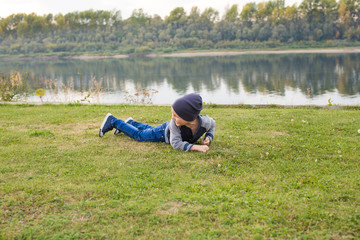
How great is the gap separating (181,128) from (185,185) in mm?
1564

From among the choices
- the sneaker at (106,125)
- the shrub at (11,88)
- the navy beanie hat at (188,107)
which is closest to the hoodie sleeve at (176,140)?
the navy beanie hat at (188,107)

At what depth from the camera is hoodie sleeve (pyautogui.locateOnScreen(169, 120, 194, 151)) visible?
520 cm

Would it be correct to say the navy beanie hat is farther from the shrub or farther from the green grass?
the shrub

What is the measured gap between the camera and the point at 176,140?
17.3ft

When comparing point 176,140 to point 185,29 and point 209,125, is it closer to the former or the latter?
point 209,125

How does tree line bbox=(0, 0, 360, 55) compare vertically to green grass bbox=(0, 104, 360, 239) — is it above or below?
above

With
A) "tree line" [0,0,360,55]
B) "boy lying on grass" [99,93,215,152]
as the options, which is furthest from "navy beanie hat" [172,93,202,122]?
"tree line" [0,0,360,55]

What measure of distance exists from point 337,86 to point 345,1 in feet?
248

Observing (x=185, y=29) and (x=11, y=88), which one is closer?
(x=11, y=88)

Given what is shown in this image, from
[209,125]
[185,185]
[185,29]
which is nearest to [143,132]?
[209,125]

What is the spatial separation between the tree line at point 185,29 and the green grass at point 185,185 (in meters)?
74.6

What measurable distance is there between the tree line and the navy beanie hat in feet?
248

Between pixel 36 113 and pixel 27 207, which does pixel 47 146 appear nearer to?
pixel 27 207

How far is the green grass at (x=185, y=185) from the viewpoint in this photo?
3066mm
